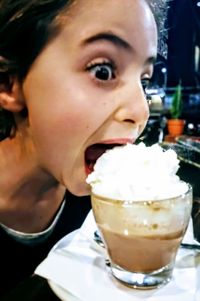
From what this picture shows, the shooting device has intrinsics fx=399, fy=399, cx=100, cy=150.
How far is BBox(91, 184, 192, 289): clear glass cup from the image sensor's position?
35.7 inches

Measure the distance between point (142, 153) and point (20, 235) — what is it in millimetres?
555

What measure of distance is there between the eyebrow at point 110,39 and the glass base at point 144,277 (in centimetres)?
56

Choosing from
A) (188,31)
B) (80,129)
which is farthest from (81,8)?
(188,31)

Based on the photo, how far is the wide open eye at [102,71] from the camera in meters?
1.06

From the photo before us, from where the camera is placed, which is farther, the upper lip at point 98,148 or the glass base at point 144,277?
the upper lip at point 98,148

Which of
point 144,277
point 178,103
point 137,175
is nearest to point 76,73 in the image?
point 137,175

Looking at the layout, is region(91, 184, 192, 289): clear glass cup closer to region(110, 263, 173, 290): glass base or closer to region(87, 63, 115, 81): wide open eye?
region(110, 263, 173, 290): glass base

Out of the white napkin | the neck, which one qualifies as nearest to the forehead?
the neck

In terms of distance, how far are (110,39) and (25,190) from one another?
23.9 inches

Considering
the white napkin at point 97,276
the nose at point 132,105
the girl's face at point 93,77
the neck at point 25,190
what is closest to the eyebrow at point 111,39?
the girl's face at point 93,77

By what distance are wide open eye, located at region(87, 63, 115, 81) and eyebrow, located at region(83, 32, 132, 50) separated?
0.06 m

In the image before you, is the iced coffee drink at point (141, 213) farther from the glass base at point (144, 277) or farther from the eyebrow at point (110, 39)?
the eyebrow at point (110, 39)

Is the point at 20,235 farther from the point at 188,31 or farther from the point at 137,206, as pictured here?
the point at 188,31

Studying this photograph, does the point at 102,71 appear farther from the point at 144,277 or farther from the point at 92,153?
the point at 144,277
